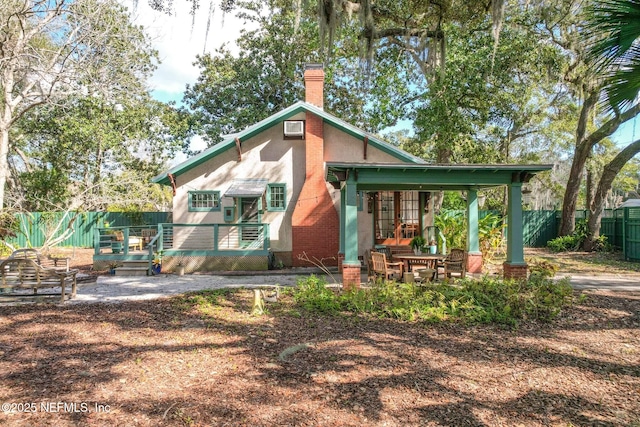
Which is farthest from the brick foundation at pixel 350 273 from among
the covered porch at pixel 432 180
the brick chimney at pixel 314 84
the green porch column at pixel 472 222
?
the brick chimney at pixel 314 84

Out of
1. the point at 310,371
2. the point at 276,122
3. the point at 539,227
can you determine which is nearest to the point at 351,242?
the point at 310,371

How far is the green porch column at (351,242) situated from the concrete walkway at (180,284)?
1.60 meters

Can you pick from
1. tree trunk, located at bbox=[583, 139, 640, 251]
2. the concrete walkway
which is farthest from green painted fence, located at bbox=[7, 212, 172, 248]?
tree trunk, located at bbox=[583, 139, 640, 251]

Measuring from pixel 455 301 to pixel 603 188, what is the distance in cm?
1574

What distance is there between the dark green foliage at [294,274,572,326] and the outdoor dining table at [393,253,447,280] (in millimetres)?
1716

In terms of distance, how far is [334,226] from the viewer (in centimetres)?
1409

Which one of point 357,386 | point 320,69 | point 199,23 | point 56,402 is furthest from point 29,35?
point 357,386

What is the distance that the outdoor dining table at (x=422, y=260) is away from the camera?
1019 cm

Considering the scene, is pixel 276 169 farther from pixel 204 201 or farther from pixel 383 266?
pixel 383 266

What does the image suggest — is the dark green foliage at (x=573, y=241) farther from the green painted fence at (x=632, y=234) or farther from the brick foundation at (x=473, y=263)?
the brick foundation at (x=473, y=263)

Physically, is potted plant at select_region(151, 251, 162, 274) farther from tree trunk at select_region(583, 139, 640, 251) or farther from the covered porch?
tree trunk at select_region(583, 139, 640, 251)

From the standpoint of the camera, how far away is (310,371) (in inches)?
188

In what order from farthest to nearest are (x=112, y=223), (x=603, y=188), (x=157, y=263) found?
(x=112, y=223), (x=603, y=188), (x=157, y=263)

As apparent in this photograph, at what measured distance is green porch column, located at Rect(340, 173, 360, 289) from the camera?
29.9ft
